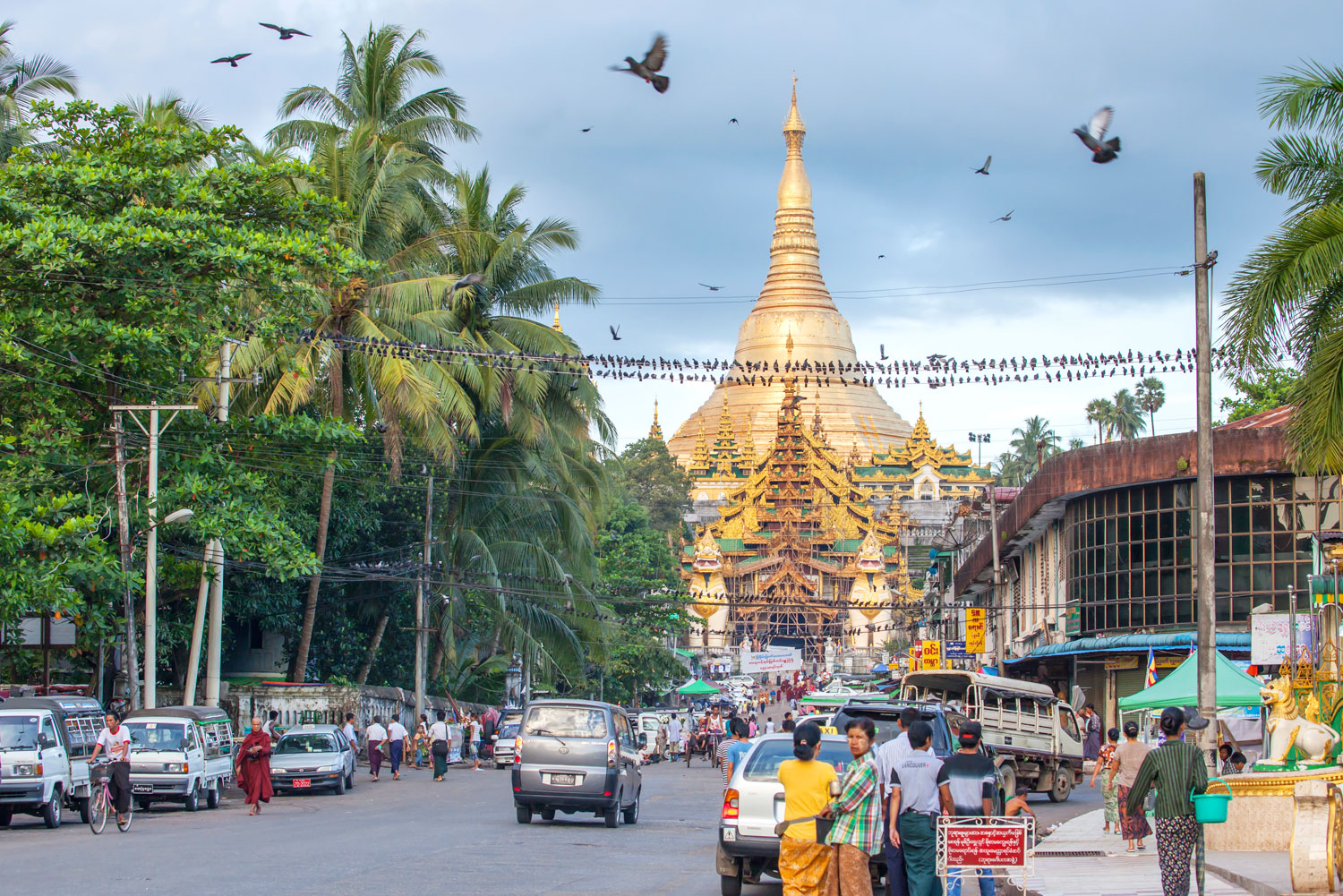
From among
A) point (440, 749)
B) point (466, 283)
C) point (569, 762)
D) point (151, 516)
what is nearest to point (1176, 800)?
point (569, 762)

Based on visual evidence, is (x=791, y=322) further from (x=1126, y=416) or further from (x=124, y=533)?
(x=124, y=533)

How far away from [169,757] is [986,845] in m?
15.0

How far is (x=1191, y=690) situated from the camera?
22.3 metres

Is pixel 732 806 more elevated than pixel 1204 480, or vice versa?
pixel 1204 480

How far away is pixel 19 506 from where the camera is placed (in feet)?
71.2

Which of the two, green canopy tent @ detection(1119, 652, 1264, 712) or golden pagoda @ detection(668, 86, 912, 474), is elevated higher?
golden pagoda @ detection(668, 86, 912, 474)

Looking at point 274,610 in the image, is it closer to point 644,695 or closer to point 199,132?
point 199,132

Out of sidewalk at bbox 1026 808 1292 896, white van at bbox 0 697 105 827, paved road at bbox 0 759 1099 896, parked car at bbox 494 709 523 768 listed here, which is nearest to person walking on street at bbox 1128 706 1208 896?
sidewalk at bbox 1026 808 1292 896

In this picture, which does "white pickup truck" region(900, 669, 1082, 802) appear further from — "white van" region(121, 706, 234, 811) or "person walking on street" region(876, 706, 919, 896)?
"person walking on street" region(876, 706, 919, 896)

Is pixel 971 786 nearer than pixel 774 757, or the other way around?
pixel 971 786

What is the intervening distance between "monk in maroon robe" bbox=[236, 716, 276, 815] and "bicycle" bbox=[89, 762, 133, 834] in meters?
3.37

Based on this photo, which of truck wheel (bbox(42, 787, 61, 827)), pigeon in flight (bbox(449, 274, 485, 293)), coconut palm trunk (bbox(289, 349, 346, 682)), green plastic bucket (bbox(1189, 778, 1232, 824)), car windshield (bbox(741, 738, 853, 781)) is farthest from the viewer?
coconut palm trunk (bbox(289, 349, 346, 682))

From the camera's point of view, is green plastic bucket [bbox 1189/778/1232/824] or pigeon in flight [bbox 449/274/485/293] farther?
pigeon in flight [bbox 449/274/485/293]

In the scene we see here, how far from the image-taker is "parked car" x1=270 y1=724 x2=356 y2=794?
83.2 feet
